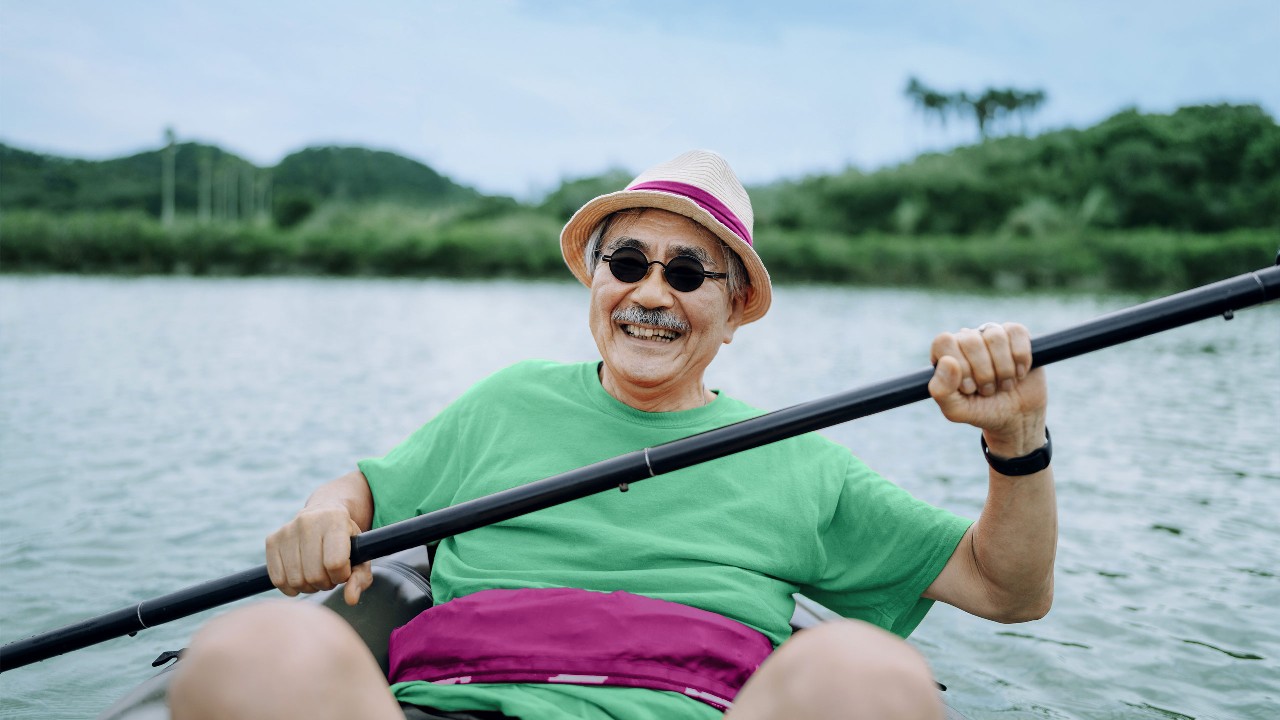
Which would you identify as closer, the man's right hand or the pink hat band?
the man's right hand

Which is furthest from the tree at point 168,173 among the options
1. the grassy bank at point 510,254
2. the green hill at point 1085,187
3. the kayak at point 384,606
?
the kayak at point 384,606

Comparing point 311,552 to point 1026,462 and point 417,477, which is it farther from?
point 1026,462

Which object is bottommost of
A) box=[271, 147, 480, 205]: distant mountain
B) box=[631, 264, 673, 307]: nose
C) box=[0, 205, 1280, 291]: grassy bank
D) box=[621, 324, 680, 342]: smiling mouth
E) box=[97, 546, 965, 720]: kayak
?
box=[97, 546, 965, 720]: kayak

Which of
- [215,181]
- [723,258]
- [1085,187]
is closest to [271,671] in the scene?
[723,258]

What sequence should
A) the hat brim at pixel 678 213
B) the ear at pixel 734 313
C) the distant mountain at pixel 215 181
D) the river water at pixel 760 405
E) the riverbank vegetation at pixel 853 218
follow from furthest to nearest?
the distant mountain at pixel 215 181, the riverbank vegetation at pixel 853 218, the river water at pixel 760 405, the ear at pixel 734 313, the hat brim at pixel 678 213

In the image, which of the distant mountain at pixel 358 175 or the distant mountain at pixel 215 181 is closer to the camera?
the distant mountain at pixel 215 181

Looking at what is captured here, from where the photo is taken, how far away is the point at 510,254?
41.2 m

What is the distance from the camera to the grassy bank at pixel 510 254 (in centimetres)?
3569

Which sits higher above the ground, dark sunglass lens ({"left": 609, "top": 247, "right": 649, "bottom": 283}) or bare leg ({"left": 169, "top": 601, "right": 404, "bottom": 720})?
dark sunglass lens ({"left": 609, "top": 247, "right": 649, "bottom": 283})

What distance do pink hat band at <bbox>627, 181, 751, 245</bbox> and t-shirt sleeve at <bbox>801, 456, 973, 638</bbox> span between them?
23.6 inches

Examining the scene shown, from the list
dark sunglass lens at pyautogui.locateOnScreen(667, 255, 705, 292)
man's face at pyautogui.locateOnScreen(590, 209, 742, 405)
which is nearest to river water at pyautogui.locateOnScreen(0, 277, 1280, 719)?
man's face at pyautogui.locateOnScreen(590, 209, 742, 405)

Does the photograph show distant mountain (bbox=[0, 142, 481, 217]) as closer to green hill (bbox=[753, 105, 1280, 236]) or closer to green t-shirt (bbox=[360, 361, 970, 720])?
green hill (bbox=[753, 105, 1280, 236])

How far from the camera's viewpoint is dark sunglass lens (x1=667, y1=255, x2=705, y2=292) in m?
2.26

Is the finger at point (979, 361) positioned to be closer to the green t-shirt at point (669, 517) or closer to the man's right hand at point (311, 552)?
the green t-shirt at point (669, 517)
